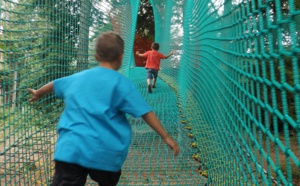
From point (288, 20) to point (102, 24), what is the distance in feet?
10.5

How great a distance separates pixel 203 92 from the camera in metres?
3.03

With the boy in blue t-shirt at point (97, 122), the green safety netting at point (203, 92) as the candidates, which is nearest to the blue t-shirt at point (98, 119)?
the boy in blue t-shirt at point (97, 122)

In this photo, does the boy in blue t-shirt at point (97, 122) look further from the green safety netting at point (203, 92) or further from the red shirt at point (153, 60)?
the red shirt at point (153, 60)

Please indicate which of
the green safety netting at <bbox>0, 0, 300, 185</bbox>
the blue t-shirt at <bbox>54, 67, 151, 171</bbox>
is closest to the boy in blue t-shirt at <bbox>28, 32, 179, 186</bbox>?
the blue t-shirt at <bbox>54, 67, 151, 171</bbox>

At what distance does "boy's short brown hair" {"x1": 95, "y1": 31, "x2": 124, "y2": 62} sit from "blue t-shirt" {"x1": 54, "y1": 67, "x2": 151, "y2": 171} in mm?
59

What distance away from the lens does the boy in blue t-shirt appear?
127 cm

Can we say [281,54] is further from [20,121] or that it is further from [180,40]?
[180,40]

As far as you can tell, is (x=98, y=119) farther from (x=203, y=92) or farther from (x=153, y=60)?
(x=153, y=60)

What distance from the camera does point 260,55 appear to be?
4.25 ft

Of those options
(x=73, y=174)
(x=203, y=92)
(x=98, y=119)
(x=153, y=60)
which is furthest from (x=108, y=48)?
(x=153, y=60)

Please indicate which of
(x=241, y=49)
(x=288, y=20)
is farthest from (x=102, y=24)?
(x=288, y=20)

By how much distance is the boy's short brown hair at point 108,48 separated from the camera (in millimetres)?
1394

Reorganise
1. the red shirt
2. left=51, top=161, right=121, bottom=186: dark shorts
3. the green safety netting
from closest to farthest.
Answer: the green safety netting
left=51, top=161, right=121, bottom=186: dark shorts
the red shirt

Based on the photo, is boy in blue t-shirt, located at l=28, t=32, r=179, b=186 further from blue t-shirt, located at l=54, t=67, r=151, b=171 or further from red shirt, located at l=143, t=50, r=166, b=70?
red shirt, located at l=143, t=50, r=166, b=70
